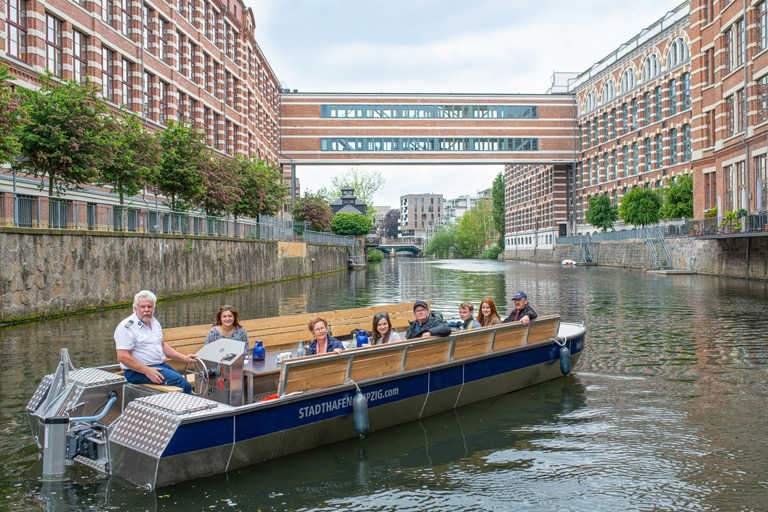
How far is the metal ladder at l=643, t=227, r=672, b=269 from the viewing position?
45.6 m

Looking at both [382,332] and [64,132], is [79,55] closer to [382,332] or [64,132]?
[64,132]

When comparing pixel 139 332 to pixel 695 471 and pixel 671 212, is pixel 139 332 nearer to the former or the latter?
pixel 695 471

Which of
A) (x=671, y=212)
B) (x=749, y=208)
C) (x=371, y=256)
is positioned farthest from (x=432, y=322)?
(x=371, y=256)

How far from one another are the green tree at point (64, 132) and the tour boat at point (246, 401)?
11954 mm

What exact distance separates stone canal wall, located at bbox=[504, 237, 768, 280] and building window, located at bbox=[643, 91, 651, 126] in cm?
1157

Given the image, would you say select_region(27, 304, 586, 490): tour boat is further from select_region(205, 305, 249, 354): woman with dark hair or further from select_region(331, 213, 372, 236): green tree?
select_region(331, 213, 372, 236): green tree

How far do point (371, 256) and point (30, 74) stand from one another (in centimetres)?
8282

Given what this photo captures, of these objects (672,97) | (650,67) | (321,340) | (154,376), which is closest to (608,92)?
(650,67)

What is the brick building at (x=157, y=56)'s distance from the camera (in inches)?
928

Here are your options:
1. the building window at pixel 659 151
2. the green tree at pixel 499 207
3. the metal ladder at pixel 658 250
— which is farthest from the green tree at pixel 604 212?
the green tree at pixel 499 207

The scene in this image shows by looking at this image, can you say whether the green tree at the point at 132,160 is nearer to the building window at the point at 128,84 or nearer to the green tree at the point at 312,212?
the building window at the point at 128,84

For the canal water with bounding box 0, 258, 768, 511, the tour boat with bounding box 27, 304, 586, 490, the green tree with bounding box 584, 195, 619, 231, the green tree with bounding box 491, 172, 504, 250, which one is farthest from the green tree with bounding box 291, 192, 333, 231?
the green tree with bounding box 491, 172, 504, 250

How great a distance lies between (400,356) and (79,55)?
2436 cm

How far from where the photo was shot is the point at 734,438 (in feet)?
24.1
